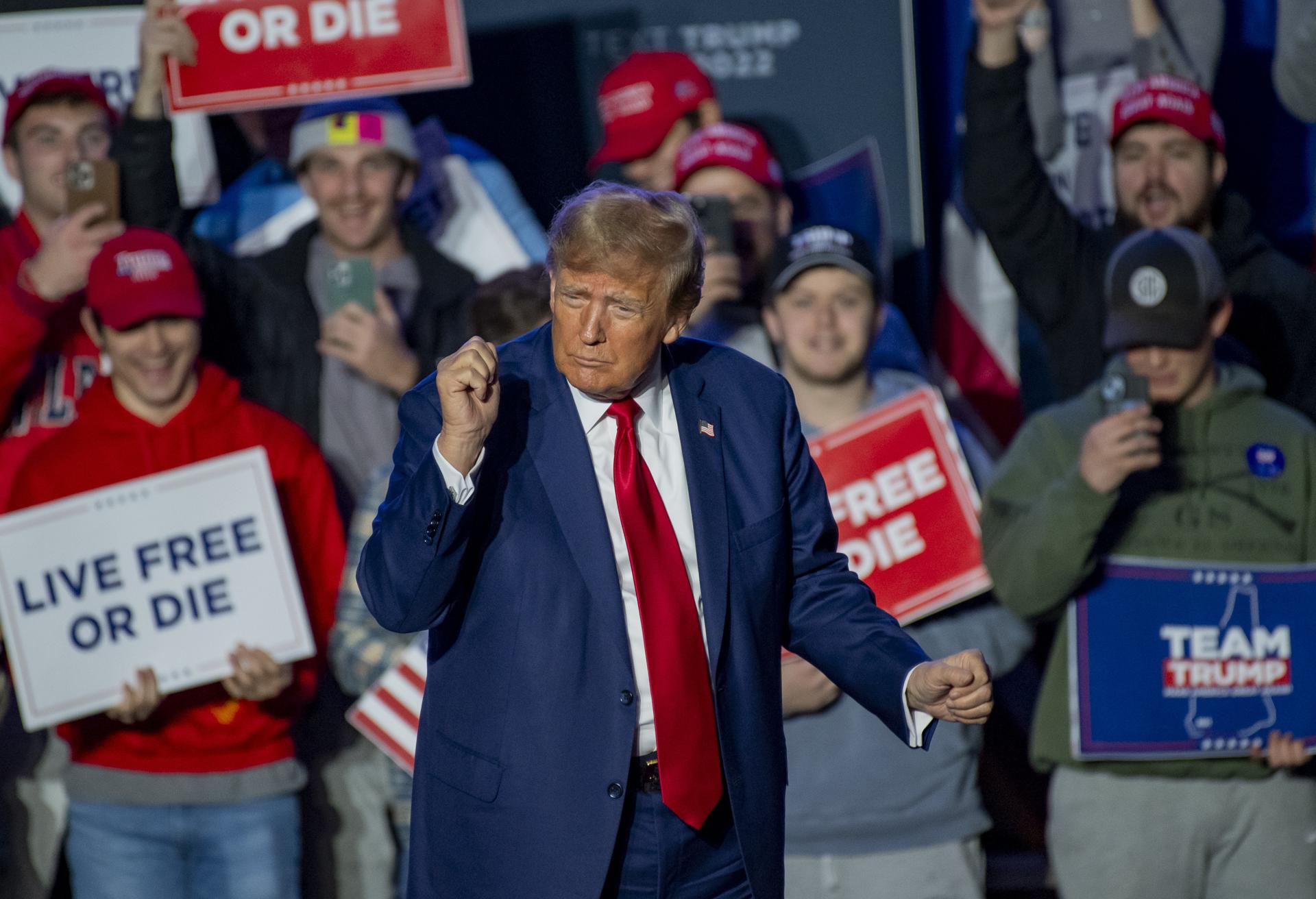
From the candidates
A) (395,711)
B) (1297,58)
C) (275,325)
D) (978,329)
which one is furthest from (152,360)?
(1297,58)

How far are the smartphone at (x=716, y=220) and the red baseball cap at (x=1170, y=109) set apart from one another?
119cm

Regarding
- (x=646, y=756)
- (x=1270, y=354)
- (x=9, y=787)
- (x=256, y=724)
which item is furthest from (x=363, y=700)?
(x=1270, y=354)

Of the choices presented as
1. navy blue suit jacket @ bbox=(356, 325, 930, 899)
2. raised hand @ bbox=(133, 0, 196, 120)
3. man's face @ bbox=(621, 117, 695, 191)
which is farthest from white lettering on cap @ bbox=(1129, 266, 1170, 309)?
raised hand @ bbox=(133, 0, 196, 120)

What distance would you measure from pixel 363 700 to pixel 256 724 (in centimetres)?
36

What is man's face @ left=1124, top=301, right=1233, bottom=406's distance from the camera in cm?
372

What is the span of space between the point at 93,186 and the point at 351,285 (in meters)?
0.73

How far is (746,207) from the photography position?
4250mm

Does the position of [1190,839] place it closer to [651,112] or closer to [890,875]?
[890,875]

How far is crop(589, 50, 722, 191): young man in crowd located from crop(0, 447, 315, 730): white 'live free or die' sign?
150 centimetres

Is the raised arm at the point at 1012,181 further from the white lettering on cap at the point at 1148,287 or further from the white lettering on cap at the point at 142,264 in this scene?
the white lettering on cap at the point at 142,264

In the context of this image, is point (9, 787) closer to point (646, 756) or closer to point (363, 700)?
point (363, 700)

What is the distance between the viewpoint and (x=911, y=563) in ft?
12.0

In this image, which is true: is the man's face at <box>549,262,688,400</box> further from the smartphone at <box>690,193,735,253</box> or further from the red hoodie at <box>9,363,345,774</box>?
the red hoodie at <box>9,363,345,774</box>

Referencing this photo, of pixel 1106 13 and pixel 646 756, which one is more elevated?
pixel 1106 13
